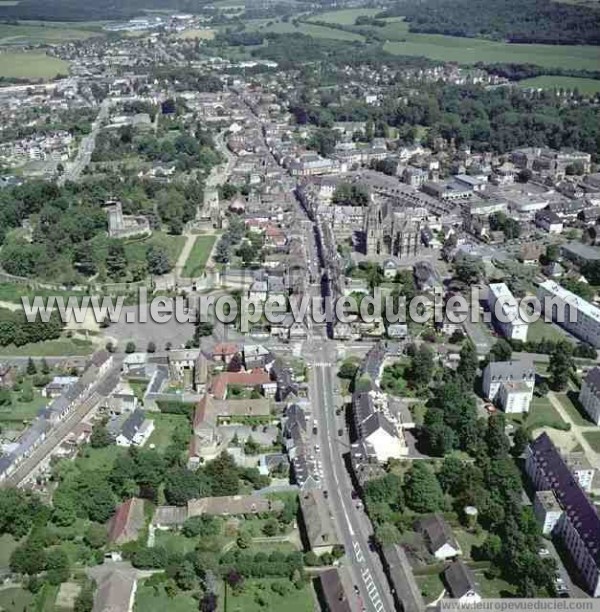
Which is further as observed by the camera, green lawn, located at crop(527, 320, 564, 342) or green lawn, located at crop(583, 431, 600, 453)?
green lawn, located at crop(527, 320, 564, 342)

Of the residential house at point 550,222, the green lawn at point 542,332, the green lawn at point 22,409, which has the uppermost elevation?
the residential house at point 550,222

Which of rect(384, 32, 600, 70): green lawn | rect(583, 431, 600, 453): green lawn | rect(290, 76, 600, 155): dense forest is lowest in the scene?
rect(583, 431, 600, 453): green lawn

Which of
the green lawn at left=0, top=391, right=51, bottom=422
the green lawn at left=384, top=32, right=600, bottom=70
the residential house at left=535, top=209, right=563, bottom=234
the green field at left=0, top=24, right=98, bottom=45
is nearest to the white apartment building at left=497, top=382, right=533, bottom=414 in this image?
the green lawn at left=0, top=391, right=51, bottom=422

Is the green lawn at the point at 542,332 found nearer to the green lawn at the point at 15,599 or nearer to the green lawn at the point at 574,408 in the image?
the green lawn at the point at 574,408

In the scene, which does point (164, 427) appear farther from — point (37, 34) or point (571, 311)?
point (37, 34)

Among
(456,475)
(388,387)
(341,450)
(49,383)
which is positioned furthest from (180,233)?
(456,475)

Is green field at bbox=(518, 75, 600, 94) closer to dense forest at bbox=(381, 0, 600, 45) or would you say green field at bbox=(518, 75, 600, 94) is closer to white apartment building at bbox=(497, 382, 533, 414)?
dense forest at bbox=(381, 0, 600, 45)

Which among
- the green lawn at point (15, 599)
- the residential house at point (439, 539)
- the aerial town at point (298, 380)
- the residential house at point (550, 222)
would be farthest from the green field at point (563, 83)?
the green lawn at point (15, 599)
